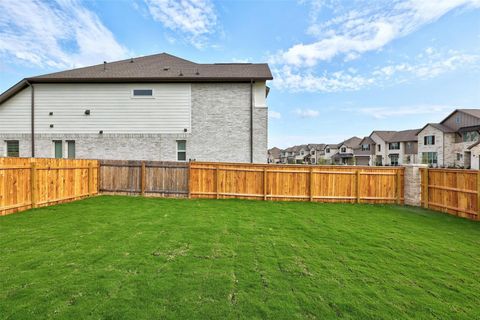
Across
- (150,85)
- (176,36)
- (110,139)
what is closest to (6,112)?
(110,139)

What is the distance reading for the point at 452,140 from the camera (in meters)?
34.1

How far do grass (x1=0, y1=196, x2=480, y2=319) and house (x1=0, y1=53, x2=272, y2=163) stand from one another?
21.2 feet

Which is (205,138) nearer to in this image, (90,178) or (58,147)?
(90,178)

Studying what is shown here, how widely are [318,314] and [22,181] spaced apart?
8929 mm

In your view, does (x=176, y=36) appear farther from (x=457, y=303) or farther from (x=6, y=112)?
(x=457, y=303)

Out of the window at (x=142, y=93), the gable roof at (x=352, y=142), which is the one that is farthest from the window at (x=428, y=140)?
the window at (x=142, y=93)

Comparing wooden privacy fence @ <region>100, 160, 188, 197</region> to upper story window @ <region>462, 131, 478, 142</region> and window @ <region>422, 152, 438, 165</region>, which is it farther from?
window @ <region>422, 152, 438, 165</region>

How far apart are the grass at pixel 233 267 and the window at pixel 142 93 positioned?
26.0 feet

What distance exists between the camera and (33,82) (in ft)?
42.1

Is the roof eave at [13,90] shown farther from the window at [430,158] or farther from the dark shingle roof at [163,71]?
the window at [430,158]

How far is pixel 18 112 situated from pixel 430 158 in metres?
48.9

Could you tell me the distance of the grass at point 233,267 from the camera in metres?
2.69

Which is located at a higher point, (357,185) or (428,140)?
(428,140)


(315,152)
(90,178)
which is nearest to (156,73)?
(90,178)
